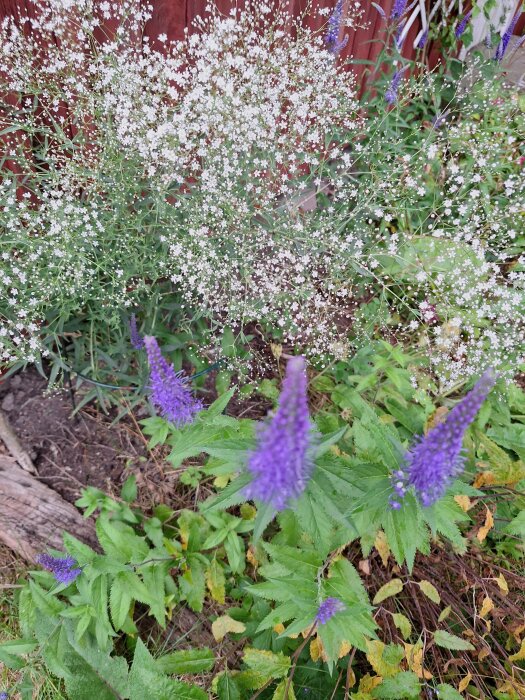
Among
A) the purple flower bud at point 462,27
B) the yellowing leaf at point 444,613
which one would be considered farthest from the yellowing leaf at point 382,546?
the purple flower bud at point 462,27

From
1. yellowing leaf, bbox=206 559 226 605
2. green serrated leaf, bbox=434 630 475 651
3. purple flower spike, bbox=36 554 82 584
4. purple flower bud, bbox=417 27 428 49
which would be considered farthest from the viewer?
purple flower bud, bbox=417 27 428 49

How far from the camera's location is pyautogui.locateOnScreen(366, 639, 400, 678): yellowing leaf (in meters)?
2.51

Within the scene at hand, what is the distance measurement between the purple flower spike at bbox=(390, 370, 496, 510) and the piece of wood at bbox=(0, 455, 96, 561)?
2.38m

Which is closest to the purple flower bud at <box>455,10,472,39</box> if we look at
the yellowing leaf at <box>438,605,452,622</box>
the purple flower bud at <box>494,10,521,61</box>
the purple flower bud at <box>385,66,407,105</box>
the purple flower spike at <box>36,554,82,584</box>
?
the purple flower bud at <box>494,10,521,61</box>

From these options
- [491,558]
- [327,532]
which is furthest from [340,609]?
[491,558]

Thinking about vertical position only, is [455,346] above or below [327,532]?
above

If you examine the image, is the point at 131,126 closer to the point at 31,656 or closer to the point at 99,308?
the point at 99,308

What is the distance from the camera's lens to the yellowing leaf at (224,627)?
2.75 meters

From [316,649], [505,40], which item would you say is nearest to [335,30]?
[505,40]

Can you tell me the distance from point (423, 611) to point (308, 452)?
2.16 m

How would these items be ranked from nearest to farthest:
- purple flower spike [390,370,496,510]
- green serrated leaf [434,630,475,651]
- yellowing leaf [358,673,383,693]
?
purple flower spike [390,370,496,510], yellowing leaf [358,673,383,693], green serrated leaf [434,630,475,651]

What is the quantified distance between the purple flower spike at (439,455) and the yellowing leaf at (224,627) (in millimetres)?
1583

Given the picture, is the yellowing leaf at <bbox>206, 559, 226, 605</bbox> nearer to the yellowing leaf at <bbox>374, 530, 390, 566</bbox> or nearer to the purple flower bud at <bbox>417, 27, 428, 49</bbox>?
the yellowing leaf at <bbox>374, 530, 390, 566</bbox>

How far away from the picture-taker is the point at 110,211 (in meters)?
3.18
